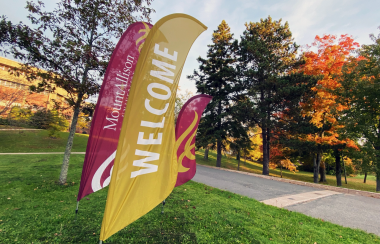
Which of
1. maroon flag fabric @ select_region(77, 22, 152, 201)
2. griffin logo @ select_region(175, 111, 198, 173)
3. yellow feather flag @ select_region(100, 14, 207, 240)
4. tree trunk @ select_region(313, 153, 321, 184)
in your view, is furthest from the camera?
tree trunk @ select_region(313, 153, 321, 184)

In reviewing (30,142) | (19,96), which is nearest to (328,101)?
(19,96)

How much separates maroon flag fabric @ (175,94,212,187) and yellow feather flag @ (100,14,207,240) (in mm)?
2441

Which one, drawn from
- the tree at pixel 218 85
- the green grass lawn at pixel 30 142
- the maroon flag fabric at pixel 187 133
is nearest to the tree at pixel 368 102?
the tree at pixel 218 85

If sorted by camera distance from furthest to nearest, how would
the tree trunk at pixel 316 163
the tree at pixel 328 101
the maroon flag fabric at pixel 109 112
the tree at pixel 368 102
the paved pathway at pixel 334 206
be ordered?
the tree trunk at pixel 316 163 → the tree at pixel 328 101 → the tree at pixel 368 102 → the paved pathway at pixel 334 206 → the maroon flag fabric at pixel 109 112

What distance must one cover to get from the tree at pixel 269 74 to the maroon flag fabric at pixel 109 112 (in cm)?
1294

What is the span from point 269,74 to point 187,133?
43.6 ft

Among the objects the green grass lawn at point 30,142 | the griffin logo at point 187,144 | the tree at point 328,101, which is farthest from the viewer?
the green grass lawn at point 30,142

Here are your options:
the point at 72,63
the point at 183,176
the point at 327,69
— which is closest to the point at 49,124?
the point at 72,63

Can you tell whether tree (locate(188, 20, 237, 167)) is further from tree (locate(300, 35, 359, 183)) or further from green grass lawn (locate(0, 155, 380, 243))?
green grass lawn (locate(0, 155, 380, 243))

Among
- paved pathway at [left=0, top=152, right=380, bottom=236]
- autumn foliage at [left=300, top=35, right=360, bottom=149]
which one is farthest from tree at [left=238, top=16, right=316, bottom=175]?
paved pathway at [left=0, top=152, right=380, bottom=236]

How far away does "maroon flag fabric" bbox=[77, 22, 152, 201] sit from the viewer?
11.6 feet

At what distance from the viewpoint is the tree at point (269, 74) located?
1446 centimetres

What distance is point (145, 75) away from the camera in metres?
2.19

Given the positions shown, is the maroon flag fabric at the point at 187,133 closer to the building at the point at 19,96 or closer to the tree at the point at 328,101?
the building at the point at 19,96
